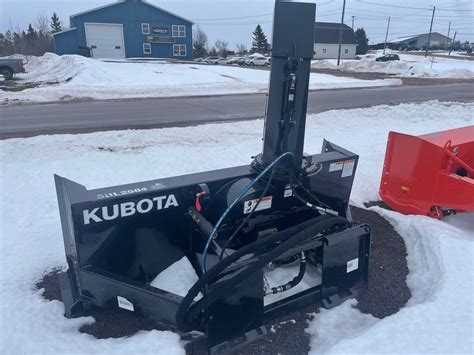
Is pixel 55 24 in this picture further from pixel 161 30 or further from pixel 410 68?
pixel 410 68

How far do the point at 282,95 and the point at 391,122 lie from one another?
320 inches

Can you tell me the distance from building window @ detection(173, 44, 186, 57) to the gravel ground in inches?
1772

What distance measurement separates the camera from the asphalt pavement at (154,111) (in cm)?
1031

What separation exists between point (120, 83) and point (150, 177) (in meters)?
18.1

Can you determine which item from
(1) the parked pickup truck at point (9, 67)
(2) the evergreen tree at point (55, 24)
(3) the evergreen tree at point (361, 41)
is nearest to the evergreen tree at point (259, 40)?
(3) the evergreen tree at point (361, 41)

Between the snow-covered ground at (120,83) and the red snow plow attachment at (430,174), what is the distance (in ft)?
45.8

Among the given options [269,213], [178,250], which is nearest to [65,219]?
[178,250]

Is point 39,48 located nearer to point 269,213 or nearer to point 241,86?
point 241,86

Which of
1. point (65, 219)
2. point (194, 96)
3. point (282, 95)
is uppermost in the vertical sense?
point (282, 95)

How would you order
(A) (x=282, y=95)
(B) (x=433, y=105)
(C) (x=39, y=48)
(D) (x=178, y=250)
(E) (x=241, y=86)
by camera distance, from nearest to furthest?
1. (A) (x=282, y=95)
2. (D) (x=178, y=250)
3. (B) (x=433, y=105)
4. (E) (x=241, y=86)
5. (C) (x=39, y=48)

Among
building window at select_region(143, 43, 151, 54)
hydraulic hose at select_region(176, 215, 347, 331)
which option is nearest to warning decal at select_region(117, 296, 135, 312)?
hydraulic hose at select_region(176, 215, 347, 331)

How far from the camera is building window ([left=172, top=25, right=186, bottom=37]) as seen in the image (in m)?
45.0

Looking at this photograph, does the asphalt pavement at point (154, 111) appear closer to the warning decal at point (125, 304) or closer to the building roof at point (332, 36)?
the warning decal at point (125, 304)

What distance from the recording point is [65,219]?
2854 millimetres
